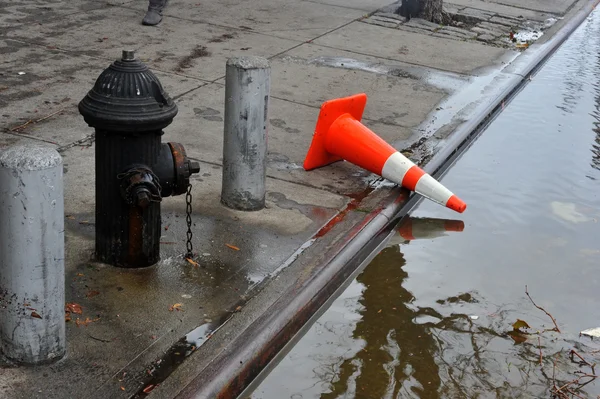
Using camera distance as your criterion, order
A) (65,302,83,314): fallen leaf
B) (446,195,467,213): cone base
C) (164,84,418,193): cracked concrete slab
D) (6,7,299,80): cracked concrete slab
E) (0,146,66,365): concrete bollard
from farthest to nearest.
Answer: (6,7,299,80): cracked concrete slab
(164,84,418,193): cracked concrete slab
(446,195,467,213): cone base
(65,302,83,314): fallen leaf
(0,146,66,365): concrete bollard

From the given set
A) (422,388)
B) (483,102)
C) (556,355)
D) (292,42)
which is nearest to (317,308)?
(422,388)

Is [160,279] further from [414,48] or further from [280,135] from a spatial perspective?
[414,48]

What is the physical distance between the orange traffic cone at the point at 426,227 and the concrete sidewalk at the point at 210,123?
29 cm

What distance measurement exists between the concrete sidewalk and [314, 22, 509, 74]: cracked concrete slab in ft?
0.11

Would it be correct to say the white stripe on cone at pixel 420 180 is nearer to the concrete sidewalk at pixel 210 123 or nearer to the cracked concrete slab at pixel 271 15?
the concrete sidewalk at pixel 210 123

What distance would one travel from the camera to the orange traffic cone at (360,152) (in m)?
5.94

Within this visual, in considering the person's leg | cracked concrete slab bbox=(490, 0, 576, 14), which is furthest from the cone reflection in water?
cracked concrete slab bbox=(490, 0, 576, 14)

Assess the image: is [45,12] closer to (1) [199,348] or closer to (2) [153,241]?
(2) [153,241]

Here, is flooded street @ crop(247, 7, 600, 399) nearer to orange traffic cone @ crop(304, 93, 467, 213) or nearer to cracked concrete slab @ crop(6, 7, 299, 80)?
orange traffic cone @ crop(304, 93, 467, 213)

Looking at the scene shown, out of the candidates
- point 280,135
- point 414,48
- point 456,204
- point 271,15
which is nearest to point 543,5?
point 414,48

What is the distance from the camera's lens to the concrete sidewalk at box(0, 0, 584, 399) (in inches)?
155

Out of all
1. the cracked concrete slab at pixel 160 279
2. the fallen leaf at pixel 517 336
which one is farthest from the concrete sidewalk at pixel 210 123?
the fallen leaf at pixel 517 336

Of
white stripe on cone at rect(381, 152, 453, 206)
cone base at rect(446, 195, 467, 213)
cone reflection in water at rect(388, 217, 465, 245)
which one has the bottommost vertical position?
cone reflection in water at rect(388, 217, 465, 245)

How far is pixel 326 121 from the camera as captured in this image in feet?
20.1
